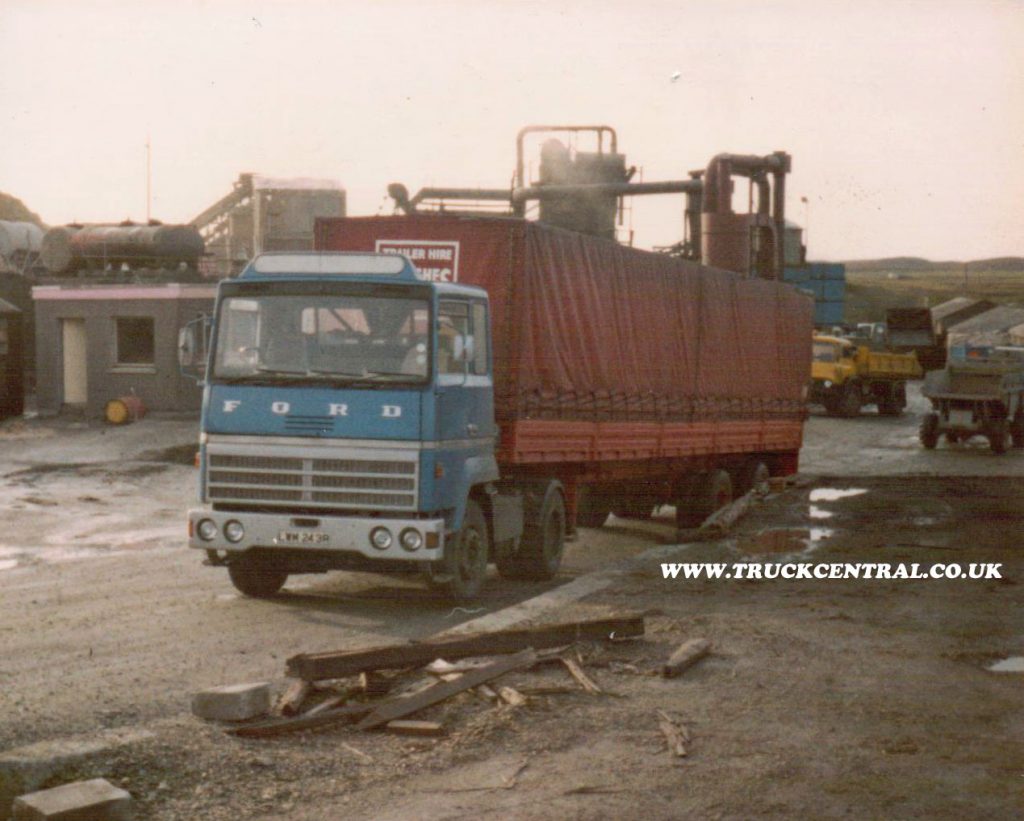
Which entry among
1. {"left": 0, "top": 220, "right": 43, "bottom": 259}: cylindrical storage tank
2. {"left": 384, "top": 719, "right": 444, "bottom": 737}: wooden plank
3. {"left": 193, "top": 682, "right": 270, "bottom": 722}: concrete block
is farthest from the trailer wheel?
{"left": 0, "top": 220, "right": 43, "bottom": 259}: cylindrical storage tank

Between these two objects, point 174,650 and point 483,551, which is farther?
point 483,551

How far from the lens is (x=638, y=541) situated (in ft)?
63.8

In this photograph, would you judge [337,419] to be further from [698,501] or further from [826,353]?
[826,353]

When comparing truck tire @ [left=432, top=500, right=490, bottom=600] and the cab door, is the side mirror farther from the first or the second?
truck tire @ [left=432, top=500, right=490, bottom=600]

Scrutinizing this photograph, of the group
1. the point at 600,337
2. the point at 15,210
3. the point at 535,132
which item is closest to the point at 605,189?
the point at 535,132

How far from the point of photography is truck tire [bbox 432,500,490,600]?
503 inches

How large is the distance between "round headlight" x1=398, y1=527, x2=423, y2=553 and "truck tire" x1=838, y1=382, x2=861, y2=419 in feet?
119

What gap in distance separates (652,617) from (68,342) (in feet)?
102

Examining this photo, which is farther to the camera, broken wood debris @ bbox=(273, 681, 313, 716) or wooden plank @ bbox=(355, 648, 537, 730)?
broken wood debris @ bbox=(273, 681, 313, 716)

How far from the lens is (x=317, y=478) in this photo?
12383mm

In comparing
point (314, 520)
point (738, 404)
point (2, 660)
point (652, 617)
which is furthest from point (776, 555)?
point (2, 660)

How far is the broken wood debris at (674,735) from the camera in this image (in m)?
7.40

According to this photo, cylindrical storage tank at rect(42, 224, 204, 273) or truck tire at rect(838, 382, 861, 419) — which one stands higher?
cylindrical storage tank at rect(42, 224, 204, 273)

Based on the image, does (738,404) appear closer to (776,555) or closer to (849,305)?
(776,555)
